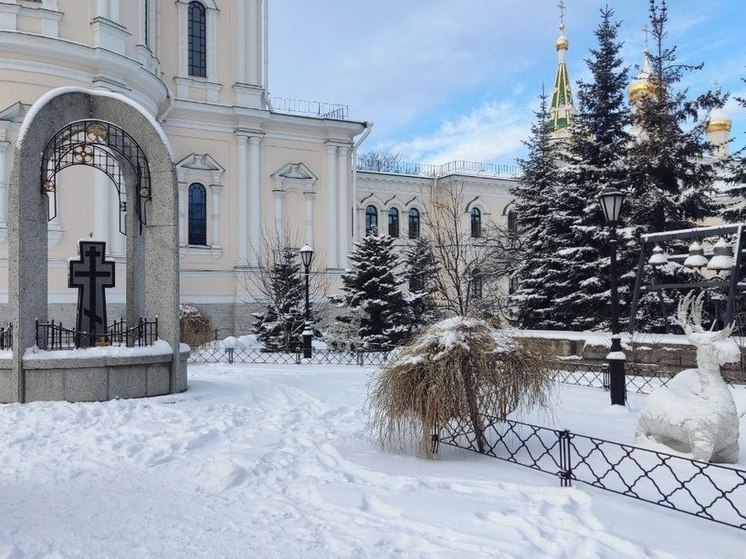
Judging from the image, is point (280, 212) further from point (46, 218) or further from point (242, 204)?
point (46, 218)

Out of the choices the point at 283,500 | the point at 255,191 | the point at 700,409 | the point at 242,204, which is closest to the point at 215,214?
the point at 242,204

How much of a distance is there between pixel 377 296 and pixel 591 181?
7.69 meters

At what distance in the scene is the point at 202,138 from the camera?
28.3 m

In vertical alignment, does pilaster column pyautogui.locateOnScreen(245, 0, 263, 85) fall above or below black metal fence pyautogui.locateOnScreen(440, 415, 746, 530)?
above

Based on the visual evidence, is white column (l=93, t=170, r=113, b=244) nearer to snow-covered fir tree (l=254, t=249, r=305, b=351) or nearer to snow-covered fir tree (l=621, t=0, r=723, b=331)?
snow-covered fir tree (l=254, t=249, r=305, b=351)

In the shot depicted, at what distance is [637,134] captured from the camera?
21.5m

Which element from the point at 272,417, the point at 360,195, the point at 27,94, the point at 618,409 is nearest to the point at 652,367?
the point at 618,409

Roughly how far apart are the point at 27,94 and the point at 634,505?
22.4 metres

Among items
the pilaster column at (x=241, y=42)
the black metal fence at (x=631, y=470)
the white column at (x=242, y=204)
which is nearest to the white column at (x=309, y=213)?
the white column at (x=242, y=204)

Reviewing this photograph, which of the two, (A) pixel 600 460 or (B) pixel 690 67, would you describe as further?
(B) pixel 690 67

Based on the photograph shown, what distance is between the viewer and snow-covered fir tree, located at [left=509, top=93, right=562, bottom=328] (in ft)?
69.9

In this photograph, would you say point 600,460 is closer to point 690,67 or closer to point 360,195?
point 690,67

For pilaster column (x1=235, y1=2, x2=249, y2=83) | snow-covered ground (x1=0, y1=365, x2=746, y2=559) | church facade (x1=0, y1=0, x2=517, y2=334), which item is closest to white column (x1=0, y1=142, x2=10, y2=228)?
church facade (x1=0, y1=0, x2=517, y2=334)

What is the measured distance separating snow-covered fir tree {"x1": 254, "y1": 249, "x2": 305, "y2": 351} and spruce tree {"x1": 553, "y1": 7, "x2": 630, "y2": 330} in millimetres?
8577
